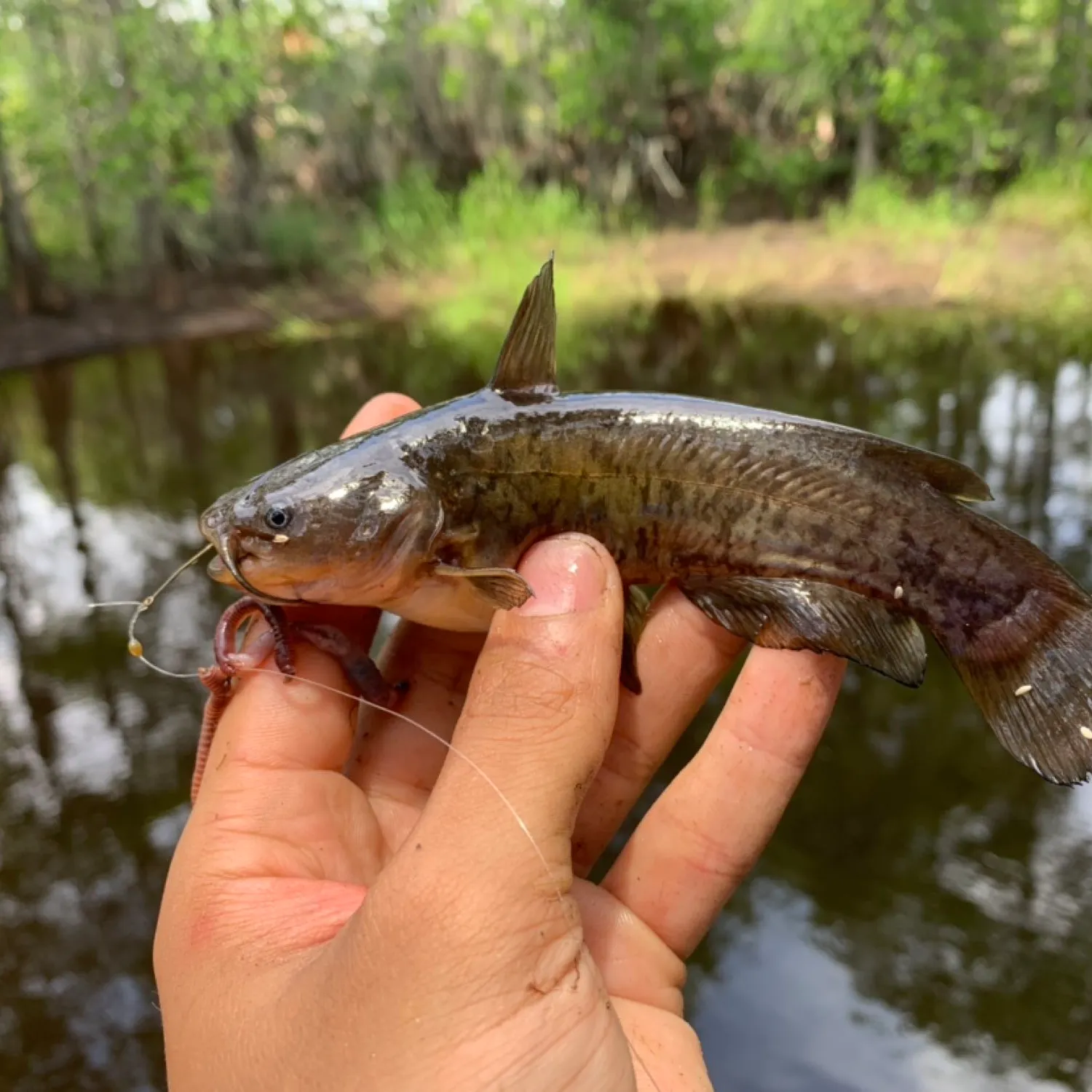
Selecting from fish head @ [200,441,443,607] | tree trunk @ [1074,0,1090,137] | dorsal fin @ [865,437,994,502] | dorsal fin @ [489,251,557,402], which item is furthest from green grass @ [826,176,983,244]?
fish head @ [200,441,443,607]

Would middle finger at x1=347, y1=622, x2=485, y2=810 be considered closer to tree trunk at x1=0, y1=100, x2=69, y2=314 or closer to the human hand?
the human hand

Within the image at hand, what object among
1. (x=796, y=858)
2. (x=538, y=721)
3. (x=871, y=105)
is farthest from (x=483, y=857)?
(x=871, y=105)

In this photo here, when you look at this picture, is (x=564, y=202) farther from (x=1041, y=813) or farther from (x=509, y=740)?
(x=509, y=740)

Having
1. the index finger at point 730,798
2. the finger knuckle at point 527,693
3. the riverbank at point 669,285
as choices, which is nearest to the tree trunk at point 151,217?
the riverbank at point 669,285

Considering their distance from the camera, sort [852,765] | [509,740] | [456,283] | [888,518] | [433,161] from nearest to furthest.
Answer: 1. [509,740]
2. [888,518]
3. [852,765]
4. [456,283]
5. [433,161]

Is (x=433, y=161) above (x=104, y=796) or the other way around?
above

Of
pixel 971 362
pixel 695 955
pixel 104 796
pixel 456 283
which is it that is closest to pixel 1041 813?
pixel 695 955

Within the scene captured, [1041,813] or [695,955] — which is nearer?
[695,955]
